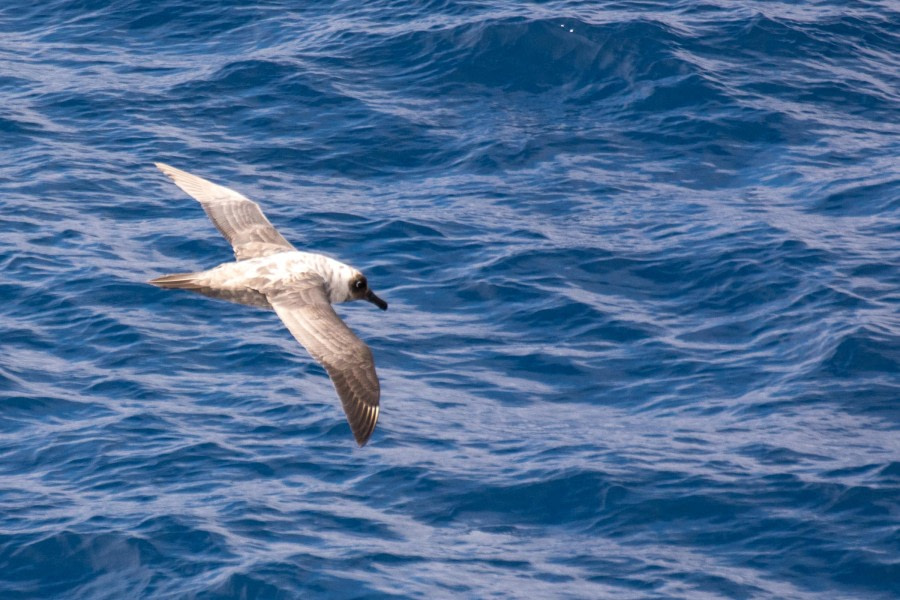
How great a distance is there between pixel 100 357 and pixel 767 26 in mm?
14971

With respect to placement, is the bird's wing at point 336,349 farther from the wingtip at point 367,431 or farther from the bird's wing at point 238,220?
the bird's wing at point 238,220

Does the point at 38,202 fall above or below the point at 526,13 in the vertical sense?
below

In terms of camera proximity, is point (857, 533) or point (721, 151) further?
point (721, 151)

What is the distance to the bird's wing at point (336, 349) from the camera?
559 inches

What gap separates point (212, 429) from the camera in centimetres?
1928

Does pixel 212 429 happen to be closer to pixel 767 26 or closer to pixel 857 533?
pixel 857 533

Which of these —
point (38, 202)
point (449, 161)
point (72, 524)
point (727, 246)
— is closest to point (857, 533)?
point (727, 246)

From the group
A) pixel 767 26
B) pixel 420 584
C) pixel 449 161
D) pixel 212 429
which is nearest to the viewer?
pixel 420 584

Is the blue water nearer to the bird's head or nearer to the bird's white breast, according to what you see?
the bird's head

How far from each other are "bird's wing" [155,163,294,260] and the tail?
5.09 feet

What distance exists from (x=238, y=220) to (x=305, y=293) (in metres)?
2.50

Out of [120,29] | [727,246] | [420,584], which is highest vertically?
[120,29]

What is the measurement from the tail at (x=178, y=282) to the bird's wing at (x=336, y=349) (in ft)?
2.38

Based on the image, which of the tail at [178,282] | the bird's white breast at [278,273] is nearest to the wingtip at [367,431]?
the bird's white breast at [278,273]
